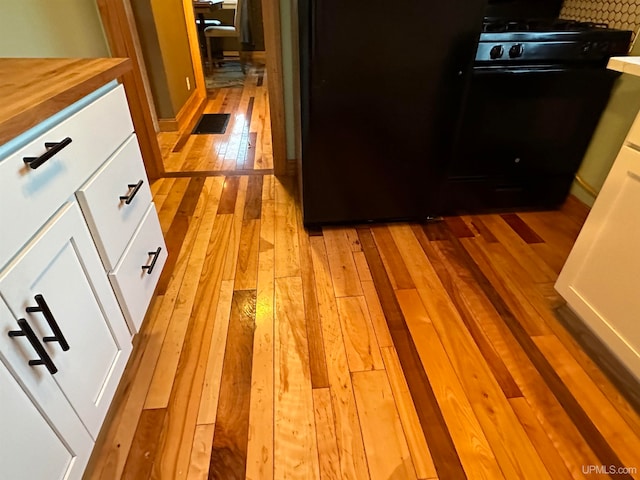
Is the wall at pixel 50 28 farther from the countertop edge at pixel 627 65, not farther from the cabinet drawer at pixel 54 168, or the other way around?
the countertop edge at pixel 627 65

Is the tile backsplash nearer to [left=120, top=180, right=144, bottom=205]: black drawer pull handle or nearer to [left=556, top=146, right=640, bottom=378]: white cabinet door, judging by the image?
[left=556, top=146, right=640, bottom=378]: white cabinet door

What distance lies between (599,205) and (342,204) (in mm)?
1075

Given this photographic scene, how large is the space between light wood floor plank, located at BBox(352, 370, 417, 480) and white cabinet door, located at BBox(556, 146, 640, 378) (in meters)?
0.76

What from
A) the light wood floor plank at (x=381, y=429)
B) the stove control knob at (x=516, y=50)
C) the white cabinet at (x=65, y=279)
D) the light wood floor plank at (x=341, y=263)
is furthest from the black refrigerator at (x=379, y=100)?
the light wood floor plank at (x=381, y=429)

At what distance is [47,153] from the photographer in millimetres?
758

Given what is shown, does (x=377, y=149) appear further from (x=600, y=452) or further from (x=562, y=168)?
(x=600, y=452)

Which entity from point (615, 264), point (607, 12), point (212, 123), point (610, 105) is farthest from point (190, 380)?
point (212, 123)

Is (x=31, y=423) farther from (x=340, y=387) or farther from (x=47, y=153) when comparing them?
(x=340, y=387)

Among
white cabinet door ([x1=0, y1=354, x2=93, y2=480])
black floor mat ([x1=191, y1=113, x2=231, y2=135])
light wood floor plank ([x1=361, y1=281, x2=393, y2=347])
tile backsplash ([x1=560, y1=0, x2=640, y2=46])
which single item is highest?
tile backsplash ([x1=560, y1=0, x2=640, y2=46])

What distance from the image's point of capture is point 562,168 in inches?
81.2

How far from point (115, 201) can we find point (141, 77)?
1673 millimetres

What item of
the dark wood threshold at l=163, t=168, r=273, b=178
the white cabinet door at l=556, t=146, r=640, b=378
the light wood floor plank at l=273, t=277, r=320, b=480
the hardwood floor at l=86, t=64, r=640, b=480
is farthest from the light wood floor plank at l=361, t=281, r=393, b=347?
the dark wood threshold at l=163, t=168, r=273, b=178

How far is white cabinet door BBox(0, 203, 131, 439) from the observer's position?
2.38 feet

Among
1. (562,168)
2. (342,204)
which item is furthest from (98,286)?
(562,168)
